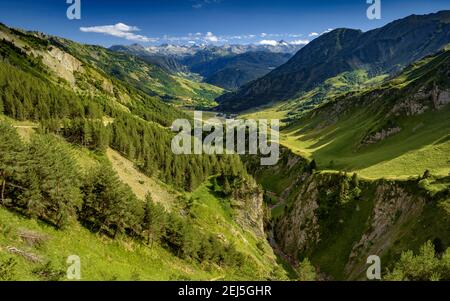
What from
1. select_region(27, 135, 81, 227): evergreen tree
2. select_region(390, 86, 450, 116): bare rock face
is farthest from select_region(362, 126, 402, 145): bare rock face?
select_region(27, 135, 81, 227): evergreen tree

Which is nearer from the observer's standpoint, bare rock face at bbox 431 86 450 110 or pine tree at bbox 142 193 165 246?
pine tree at bbox 142 193 165 246

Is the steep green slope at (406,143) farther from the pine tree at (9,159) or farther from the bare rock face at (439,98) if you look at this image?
the pine tree at (9,159)

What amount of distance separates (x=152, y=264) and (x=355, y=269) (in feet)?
194

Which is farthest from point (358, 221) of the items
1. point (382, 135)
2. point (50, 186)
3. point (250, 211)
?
point (50, 186)

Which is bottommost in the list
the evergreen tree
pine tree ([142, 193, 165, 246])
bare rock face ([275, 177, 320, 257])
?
bare rock face ([275, 177, 320, 257])

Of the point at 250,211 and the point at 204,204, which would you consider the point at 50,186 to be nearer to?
the point at 204,204

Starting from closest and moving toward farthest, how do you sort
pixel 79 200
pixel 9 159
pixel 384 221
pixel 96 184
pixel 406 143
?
1. pixel 9 159
2. pixel 79 200
3. pixel 96 184
4. pixel 384 221
5. pixel 406 143

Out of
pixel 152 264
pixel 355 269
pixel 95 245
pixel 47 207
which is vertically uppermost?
pixel 47 207

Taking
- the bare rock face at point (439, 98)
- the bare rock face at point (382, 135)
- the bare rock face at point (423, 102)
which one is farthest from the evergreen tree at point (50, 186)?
the bare rock face at point (439, 98)

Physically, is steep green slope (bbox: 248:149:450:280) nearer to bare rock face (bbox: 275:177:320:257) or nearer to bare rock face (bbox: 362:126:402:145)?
bare rock face (bbox: 275:177:320:257)

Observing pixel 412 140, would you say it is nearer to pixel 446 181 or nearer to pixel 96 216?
pixel 446 181
